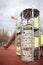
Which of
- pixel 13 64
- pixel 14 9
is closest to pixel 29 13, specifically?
pixel 14 9

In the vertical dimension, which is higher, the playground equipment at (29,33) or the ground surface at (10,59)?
the playground equipment at (29,33)

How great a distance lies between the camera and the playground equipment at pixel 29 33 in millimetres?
2376

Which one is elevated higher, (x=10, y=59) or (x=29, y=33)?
(x=29, y=33)

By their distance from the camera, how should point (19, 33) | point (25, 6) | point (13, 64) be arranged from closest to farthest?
1. point (13, 64)
2. point (25, 6)
3. point (19, 33)

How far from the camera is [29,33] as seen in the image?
2.38 metres

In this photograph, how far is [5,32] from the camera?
229cm

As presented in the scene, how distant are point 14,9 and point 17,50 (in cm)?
77

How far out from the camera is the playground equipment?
7.80ft

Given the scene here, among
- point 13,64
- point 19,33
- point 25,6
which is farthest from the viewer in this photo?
point 19,33

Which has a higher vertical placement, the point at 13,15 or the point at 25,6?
the point at 25,6

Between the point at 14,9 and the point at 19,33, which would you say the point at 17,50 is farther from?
the point at 14,9

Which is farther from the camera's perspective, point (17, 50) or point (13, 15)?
point (17, 50)

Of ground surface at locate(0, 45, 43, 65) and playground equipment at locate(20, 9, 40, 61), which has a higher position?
playground equipment at locate(20, 9, 40, 61)

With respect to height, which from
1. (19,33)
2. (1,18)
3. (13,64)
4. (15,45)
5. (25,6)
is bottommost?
(13,64)
